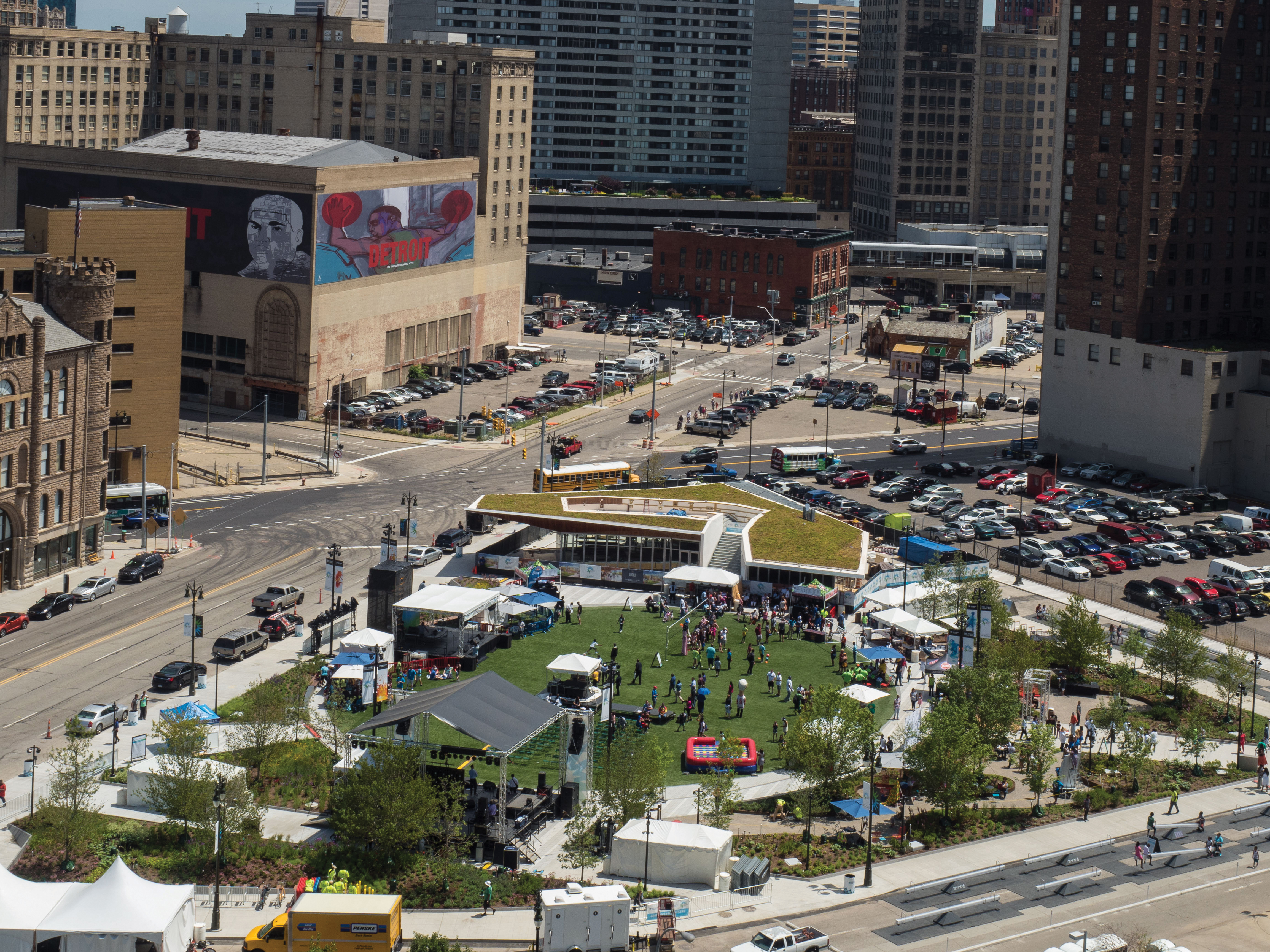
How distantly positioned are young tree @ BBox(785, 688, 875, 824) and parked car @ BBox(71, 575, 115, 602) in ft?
151

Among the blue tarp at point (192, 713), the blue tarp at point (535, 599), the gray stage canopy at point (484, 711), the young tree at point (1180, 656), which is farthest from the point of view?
the blue tarp at point (535, 599)

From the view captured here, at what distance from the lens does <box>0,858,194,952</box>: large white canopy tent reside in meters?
65.2

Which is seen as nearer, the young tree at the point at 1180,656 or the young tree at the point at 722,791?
the young tree at the point at 722,791

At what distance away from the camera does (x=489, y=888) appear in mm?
71375

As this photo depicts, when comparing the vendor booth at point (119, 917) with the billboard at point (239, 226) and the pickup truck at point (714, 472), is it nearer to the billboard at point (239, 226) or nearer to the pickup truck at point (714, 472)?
the pickup truck at point (714, 472)

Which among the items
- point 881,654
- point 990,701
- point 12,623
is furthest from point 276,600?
point 990,701

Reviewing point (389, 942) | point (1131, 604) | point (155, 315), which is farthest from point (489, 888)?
point (155, 315)

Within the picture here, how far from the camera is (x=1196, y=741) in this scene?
88875 millimetres

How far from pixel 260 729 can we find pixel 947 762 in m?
30.5

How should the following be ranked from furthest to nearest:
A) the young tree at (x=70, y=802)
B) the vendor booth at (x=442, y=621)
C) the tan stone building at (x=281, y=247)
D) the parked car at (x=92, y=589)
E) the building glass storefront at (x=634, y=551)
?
the tan stone building at (x=281, y=247) → the building glass storefront at (x=634, y=551) → the parked car at (x=92, y=589) → the vendor booth at (x=442, y=621) → the young tree at (x=70, y=802)

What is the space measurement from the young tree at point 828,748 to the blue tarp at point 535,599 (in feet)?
87.1

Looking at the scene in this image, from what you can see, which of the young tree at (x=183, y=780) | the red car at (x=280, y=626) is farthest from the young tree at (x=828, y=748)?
the red car at (x=280, y=626)

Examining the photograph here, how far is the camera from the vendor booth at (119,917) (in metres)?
65.2

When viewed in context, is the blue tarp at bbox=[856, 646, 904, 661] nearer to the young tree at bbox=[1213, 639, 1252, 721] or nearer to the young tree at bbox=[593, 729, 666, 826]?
the young tree at bbox=[1213, 639, 1252, 721]
